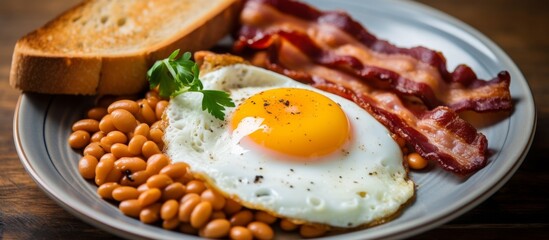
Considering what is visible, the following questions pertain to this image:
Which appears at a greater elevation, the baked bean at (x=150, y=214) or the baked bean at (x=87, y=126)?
the baked bean at (x=150, y=214)

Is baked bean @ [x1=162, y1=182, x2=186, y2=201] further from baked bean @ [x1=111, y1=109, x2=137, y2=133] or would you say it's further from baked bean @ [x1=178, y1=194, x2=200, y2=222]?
baked bean @ [x1=111, y1=109, x2=137, y2=133]

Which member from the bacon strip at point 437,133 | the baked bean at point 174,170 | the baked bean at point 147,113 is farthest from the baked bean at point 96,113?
the bacon strip at point 437,133

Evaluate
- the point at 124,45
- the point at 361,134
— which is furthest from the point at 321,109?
the point at 124,45

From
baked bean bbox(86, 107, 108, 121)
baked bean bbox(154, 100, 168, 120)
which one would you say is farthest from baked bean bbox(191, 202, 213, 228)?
baked bean bbox(86, 107, 108, 121)

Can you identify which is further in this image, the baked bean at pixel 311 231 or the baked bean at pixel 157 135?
the baked bean at pixel 157 135

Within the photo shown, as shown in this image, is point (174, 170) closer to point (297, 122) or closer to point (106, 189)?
point (106, 189)

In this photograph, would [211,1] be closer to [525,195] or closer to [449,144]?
[449,144]

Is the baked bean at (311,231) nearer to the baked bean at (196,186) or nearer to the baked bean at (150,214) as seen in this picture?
the baked bean at (196,186)
